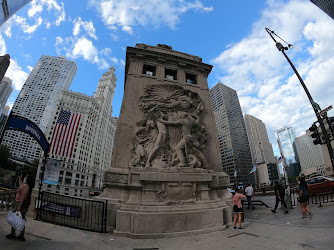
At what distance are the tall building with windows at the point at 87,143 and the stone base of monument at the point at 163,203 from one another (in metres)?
50.3

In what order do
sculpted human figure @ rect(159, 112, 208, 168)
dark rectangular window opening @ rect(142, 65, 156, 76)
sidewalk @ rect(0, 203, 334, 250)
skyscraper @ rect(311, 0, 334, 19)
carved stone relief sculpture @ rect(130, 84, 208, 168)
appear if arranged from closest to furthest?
sidewalk @ rect(0, 203, 334, 250) < carved stone relief sculpture @ rect(130, 84, 208, 168) < sculpted human figure @ rect(159, 112, 208, 168) < dark rectangular window opening @ rect(142, 65, 156, 76) < skyscraper @ rect(311, 0, 334, 19)

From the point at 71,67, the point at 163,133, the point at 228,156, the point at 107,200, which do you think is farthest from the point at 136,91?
the point at 71,67

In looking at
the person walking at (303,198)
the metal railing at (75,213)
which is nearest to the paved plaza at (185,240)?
the metal railing at (75,213)

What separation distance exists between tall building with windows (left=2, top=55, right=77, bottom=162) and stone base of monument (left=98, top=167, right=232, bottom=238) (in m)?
109

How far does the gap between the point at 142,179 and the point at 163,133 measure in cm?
261

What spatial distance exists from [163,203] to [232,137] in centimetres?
11407

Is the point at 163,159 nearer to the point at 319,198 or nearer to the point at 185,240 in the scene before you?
the point at 185,240

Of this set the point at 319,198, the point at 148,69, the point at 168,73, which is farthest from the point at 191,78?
the point at 319,198

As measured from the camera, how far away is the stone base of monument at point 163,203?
616cm

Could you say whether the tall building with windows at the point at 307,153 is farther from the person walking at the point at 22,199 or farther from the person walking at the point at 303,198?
the person walking at the point at 22,199

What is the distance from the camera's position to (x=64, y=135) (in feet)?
36.2

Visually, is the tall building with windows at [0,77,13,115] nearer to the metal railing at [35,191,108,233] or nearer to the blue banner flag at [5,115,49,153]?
the blue banner flag at [5,115,49,153]

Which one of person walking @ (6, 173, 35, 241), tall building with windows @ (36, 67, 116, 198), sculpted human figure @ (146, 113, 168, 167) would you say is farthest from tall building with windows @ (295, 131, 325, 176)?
person walking @ (6, 173, 35, 241)

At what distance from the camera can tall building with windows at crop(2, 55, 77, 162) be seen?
9612 centimetres
